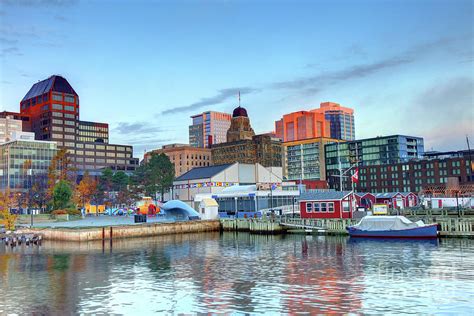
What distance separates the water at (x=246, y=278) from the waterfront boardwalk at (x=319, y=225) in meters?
4.01

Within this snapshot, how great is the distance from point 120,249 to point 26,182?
14856 cm

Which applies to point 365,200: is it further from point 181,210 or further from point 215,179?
point 181,210

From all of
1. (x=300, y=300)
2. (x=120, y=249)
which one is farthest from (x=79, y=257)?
(x=300, y=300)

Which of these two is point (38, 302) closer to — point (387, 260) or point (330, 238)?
point (387, 260)

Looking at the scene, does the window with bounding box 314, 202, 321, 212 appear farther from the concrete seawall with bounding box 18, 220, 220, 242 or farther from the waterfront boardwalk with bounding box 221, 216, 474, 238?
the concrete seawall with bounding box 18, 220, 220, 242

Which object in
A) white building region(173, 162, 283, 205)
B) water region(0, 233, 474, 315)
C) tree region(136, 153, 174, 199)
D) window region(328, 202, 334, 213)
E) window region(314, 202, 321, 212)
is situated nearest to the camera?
water region(0, 233, 474, 315)

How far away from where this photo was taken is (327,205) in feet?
290

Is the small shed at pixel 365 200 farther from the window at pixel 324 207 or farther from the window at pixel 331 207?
the window at pixel 331 207

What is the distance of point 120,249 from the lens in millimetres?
69188

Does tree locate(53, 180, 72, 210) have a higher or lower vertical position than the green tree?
lower

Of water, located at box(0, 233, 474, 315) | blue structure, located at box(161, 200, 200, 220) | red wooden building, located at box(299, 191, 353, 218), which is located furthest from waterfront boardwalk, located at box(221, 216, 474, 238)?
blue structure, located at box(161, 200, 200, 220)

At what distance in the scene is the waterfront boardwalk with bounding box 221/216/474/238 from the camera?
72.8 m

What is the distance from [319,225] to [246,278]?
45.9 meters

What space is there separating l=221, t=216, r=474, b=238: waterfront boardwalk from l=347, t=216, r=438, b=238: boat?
294 centimetres
